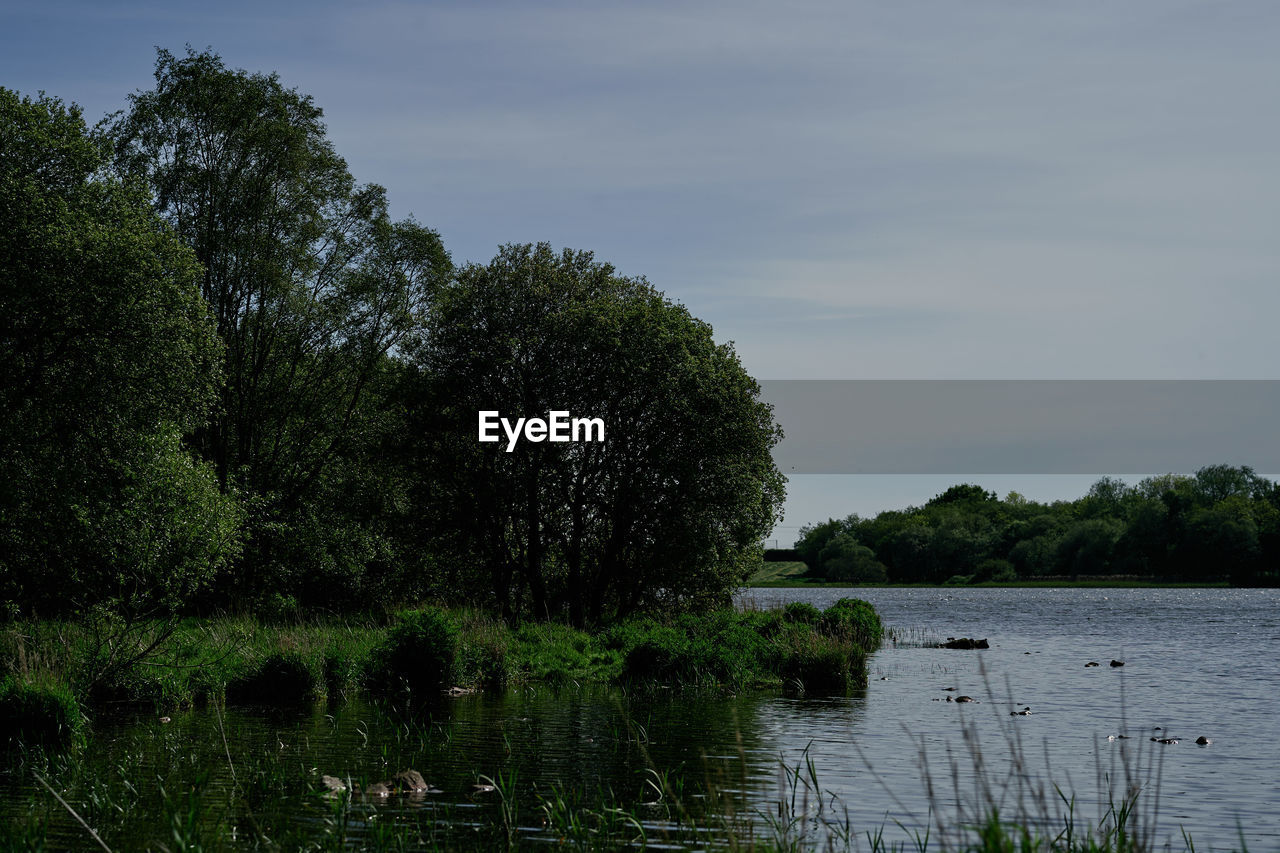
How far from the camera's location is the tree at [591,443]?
45875 mm

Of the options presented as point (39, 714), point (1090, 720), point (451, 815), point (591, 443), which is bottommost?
point (1090, 720)

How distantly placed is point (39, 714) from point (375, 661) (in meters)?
11.1

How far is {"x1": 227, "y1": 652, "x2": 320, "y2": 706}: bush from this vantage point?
2952 centimetres

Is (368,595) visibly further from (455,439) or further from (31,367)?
(31,367)

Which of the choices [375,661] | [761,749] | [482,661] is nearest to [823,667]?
[482,661]

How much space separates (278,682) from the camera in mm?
29844

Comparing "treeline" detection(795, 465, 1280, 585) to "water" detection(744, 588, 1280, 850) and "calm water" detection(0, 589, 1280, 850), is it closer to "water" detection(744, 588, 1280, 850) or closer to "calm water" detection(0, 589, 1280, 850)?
"water" detection(744, 588, 1280, 850)

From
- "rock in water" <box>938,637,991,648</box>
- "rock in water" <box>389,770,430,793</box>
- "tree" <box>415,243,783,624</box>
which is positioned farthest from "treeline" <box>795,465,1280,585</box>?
"rock in water" <box>389,770,430,793</box>

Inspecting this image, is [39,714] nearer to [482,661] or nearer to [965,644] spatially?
[482,661]

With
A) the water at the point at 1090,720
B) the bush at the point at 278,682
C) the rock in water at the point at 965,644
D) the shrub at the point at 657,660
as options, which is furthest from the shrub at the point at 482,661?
the rock in water at the point at 965,644

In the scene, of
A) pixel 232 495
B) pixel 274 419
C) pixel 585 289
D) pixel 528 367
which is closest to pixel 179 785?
pixel 232 495

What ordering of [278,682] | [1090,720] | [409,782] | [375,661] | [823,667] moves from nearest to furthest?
[409,782], [1090,720], [278,682], [375,661], [823,667]

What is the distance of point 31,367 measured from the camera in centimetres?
3403

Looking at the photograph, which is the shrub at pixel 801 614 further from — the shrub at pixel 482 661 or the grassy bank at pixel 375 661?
the shrub at pixel 482 661
